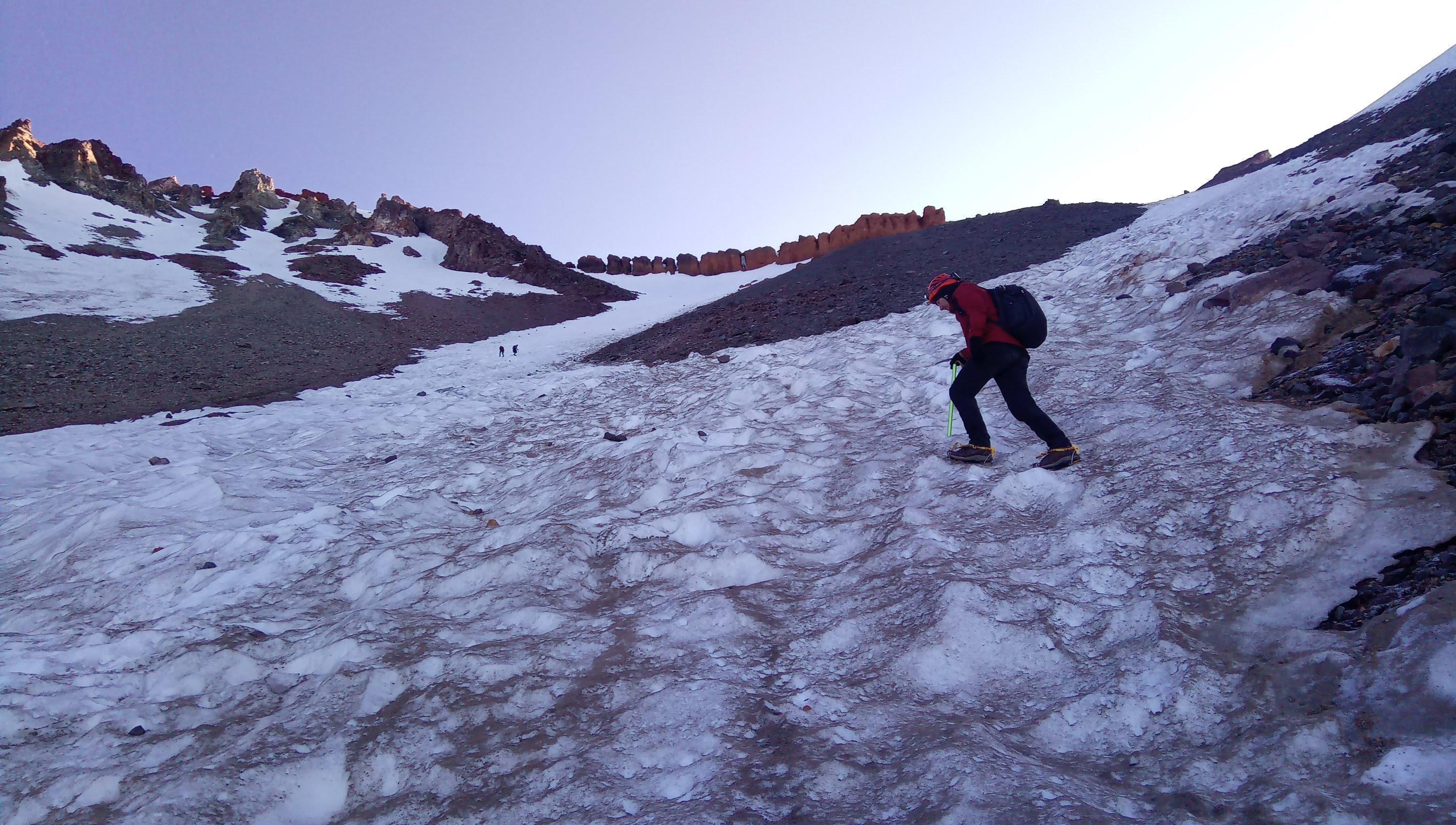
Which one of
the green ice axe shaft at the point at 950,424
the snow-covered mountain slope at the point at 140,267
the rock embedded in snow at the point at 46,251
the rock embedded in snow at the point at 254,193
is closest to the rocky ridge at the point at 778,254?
the snow-covered mountain slope at the point at 140,267

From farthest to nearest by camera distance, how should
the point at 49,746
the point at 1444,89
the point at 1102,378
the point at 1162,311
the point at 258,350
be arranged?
the point at 258,350, the point at 1444,89, the point at 1162,311, the point at 1102,378, the point at 49,746

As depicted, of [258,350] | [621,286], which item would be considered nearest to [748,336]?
[258,350]

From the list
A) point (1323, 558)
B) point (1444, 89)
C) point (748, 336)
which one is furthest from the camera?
point (748, 336)

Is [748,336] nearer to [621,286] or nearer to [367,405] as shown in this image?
[367,405]

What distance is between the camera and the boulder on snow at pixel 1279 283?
269 inches

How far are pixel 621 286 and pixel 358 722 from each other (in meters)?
41.6

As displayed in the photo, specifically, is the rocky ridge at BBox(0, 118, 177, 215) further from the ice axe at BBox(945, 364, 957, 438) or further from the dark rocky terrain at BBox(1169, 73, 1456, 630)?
the dark rocky terrain at BBox(1169, 73, 1456, 630)

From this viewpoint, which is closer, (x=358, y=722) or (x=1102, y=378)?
(x=358, y=722)

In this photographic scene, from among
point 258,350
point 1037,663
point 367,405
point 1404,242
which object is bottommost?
point 1037,663

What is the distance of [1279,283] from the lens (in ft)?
23.8

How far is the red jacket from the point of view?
223 inches

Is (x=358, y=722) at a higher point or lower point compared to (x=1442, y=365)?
lower

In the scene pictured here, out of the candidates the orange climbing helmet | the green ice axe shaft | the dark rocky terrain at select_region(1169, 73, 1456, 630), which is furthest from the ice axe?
the dark rocky terrain at select_region(1169, 73, 1456, 630)

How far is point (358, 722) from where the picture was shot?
3.35 metres
